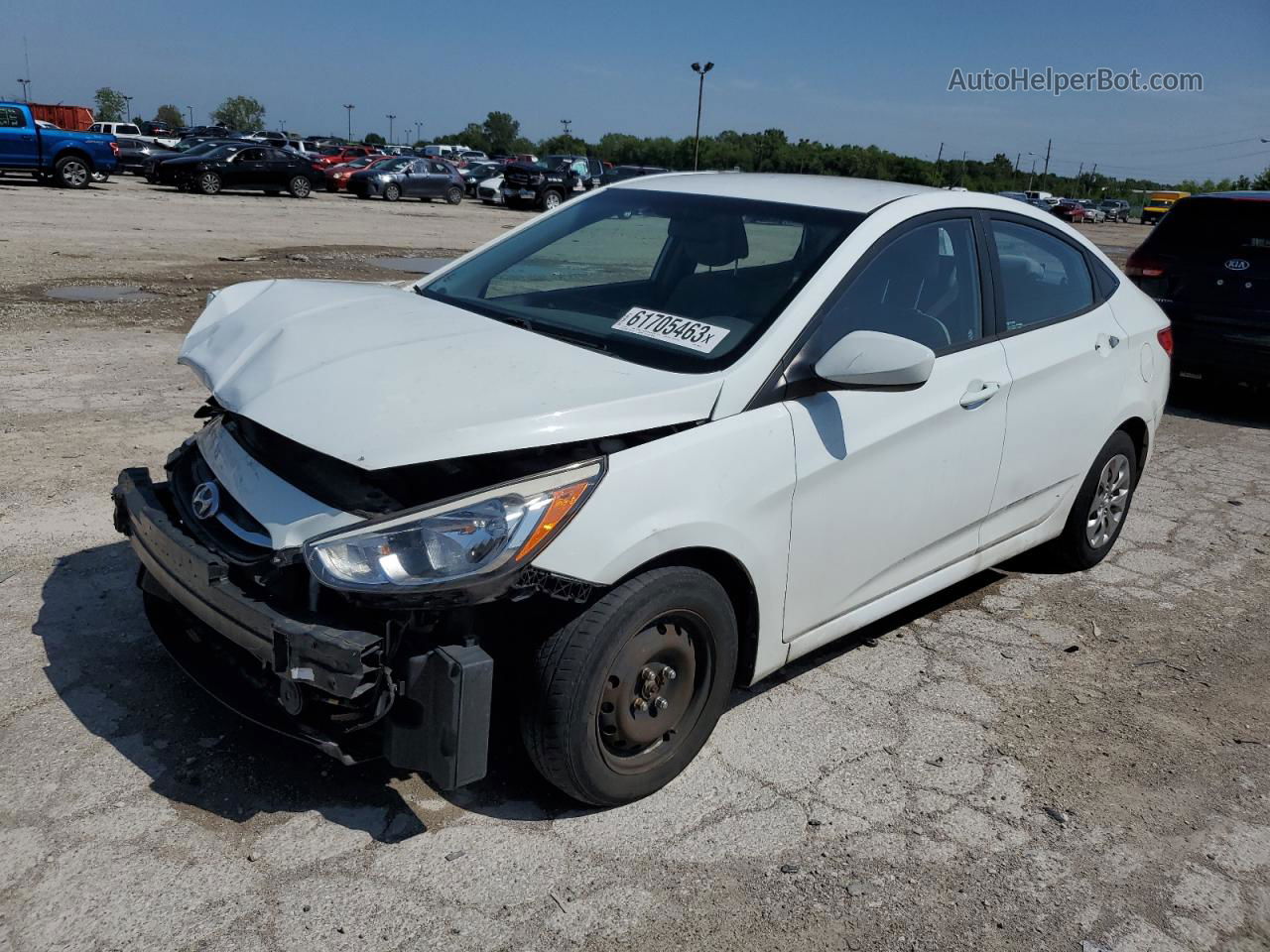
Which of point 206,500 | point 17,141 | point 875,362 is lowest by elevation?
point 206,500

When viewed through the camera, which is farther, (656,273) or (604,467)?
(656,273)

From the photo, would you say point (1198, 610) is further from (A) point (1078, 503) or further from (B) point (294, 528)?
(B) point (294, 528)

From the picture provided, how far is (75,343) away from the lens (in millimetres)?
8125

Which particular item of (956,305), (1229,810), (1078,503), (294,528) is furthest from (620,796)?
(1078,503)

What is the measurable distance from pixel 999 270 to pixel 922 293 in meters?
0.54

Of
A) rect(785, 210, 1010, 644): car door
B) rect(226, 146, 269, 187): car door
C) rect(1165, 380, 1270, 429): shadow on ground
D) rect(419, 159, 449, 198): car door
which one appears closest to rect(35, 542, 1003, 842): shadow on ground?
rect(785, 210, 1010, 644): car door

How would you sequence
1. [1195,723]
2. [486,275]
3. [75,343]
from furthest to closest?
[75,343]
[486,275]
[1195,723]

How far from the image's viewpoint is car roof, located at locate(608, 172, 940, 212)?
3738 mm

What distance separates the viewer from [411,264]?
47.5 ft

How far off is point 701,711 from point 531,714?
62 cm

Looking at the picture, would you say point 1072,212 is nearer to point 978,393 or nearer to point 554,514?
point 978,393

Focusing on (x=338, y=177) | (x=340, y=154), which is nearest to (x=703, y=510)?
(x=338, y=177)

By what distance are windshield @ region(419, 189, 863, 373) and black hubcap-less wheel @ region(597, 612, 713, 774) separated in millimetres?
782

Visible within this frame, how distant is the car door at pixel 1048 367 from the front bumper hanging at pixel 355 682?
7.92 feet
